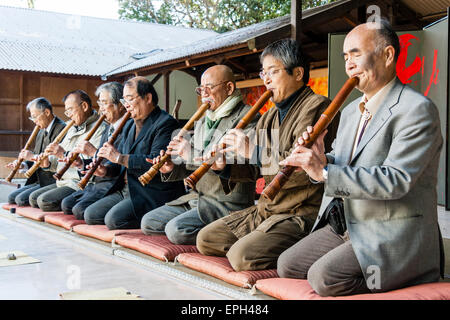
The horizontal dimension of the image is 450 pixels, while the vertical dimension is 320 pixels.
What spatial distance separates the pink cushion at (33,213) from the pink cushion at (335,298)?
3799mm

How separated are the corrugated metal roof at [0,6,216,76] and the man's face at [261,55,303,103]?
11.4 metres

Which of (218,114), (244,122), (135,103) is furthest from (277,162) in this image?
(135,103)

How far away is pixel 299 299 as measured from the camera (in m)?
2.76

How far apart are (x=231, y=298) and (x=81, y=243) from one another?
2.25 m

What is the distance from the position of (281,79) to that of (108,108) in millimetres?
2663

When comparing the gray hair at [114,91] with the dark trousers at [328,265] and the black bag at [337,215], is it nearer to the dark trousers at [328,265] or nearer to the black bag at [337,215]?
the dark trousers at [328,265]

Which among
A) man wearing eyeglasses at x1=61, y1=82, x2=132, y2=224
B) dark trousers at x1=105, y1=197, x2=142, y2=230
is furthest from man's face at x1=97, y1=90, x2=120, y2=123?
dark trousers at x1=105, y1=197, x2=142, y2=230

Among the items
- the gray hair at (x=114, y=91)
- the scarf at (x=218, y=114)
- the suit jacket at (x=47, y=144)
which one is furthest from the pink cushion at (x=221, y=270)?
the suit jacket at (x=47, y=144)

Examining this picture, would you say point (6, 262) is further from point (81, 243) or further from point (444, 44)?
point (444, 44)

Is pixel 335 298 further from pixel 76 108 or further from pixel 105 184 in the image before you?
pixel 76 108

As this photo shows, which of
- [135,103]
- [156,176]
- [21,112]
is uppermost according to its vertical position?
[21,112]

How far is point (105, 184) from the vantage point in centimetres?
572

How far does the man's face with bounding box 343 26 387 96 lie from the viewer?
8.77ft
